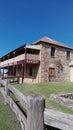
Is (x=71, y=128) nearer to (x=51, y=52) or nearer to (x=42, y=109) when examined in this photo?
(x=42, y=109)

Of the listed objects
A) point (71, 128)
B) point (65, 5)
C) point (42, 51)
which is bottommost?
point (71, 128)

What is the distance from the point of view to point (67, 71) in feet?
90.8

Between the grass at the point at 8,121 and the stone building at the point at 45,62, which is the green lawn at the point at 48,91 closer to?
the grass at the point at 8,121

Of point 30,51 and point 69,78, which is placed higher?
point 30,51

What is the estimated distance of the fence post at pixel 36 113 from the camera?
8.43 ft

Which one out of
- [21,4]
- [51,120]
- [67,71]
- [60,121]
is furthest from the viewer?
[67,71]

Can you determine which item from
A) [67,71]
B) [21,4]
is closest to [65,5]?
[21,4]

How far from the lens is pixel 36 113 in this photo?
2.60 m

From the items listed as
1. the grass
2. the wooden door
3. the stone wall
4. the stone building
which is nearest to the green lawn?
the grass

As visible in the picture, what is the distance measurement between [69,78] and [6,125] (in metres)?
24.2

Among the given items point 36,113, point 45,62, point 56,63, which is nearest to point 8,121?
point 36,113

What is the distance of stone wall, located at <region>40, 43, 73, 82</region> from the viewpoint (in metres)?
24.3

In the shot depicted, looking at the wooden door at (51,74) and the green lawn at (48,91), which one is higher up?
the wooden door at (51,74)

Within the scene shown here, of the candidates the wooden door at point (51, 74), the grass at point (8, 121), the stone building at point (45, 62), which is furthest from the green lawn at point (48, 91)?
the wooden door at point (51, 74)
